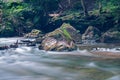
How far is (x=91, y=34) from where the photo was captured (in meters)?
33.8

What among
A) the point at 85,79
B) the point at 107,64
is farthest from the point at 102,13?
the point at 85,79

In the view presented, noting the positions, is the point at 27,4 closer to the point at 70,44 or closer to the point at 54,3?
the point at 54,3

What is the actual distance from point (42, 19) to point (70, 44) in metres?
12.7

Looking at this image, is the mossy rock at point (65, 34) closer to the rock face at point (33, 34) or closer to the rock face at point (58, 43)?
the rock face at point (58, 43)

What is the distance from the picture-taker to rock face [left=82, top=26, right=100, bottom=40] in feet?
110

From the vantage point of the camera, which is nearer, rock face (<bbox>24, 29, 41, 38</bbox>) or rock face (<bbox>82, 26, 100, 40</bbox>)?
rock face (<bbox>82, 26, 100, 40</bbox>)

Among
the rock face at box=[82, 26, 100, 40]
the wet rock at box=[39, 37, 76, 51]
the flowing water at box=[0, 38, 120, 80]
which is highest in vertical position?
the rock face at box=[82, 26, 100, 40]

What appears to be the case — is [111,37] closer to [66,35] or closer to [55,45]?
[66,35]

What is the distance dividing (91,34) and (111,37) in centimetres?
280

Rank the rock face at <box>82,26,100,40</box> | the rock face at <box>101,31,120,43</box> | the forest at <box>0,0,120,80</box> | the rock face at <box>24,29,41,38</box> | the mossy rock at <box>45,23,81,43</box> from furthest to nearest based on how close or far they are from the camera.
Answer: the rock face at <box>24,29,41,38</box>
the rock face at <box>82,26,100,40</box>
the rock face at <box>101,31,120,43</box>
the mossy rock at <box>45,23,81,43</box>
the forest at <box>0,0,120,80</box>

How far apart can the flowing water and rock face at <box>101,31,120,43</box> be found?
20.6 feet

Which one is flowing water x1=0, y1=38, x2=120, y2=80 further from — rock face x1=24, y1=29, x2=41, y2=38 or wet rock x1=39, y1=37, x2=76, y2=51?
rock face x1=24, y1=29, x2=41, y2=38

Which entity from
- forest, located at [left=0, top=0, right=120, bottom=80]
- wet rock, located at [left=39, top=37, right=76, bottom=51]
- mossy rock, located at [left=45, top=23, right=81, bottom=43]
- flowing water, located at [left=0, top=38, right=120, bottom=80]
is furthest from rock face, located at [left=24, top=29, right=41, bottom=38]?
flowing water, located at [left=0, top=38, right=120, bottom=80]

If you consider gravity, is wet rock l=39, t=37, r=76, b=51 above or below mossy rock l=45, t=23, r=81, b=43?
below
